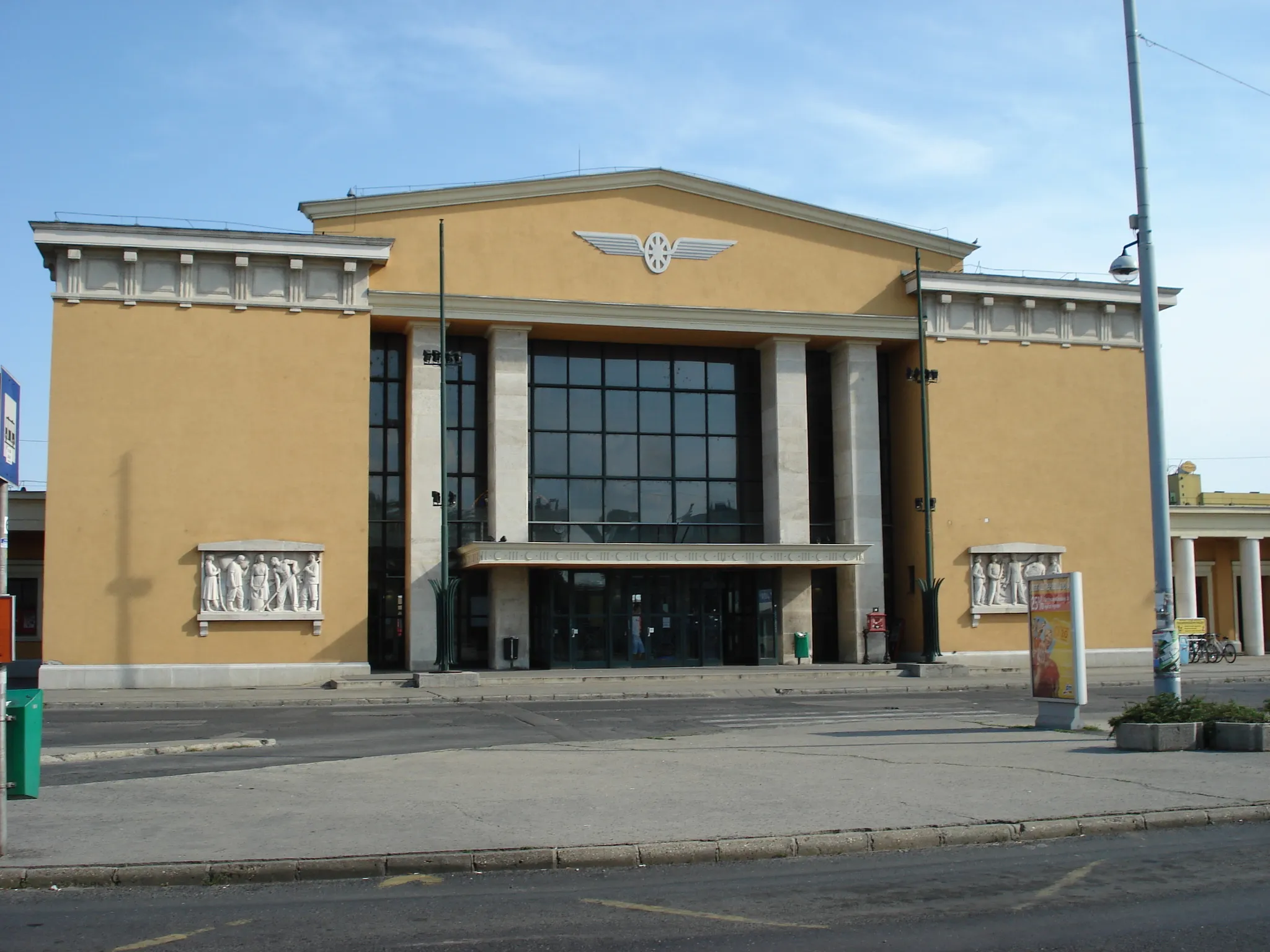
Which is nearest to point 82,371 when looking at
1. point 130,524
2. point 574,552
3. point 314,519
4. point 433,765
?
point 130,524

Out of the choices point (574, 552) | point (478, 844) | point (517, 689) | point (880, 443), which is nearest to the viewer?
point (478, 844)

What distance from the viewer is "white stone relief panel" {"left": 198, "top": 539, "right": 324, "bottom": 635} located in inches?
1271

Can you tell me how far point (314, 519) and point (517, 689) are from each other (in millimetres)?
8022

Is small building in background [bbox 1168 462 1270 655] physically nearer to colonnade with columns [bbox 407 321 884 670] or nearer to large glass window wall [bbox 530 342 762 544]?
colonnade with columns [bbox 407 321 884 670]

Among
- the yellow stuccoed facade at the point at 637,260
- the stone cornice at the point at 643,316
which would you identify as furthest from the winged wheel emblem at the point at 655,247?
the stone cornice at the point at 643,316

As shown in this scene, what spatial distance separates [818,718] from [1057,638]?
16.4ft

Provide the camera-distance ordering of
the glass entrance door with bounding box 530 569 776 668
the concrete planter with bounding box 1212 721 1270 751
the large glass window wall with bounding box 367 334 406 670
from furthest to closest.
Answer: the glass entrance door with bounding box 530 569 776 668, the large glass window wall with bounding box 367 334 406 670, the concrete planter with bounding box 1212 721 1270 751

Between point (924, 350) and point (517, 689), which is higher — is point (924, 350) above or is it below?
above

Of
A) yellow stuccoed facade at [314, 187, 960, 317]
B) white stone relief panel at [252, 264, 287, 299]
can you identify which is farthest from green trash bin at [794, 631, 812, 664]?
white stone relief panel at [252, 264, 287, 299]

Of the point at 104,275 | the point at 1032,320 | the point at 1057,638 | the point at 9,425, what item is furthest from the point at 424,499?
the point at 9,425

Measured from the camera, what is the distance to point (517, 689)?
29.5 m

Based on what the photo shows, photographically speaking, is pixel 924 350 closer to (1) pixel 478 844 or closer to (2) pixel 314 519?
(2) pixel 314 519

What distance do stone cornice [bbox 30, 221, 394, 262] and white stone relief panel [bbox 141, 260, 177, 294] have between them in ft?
1.60

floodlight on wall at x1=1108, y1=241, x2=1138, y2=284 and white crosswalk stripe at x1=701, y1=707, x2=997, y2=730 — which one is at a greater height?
floodlight on wall at x1=1108, y1=241, x2=1138, y2=284
